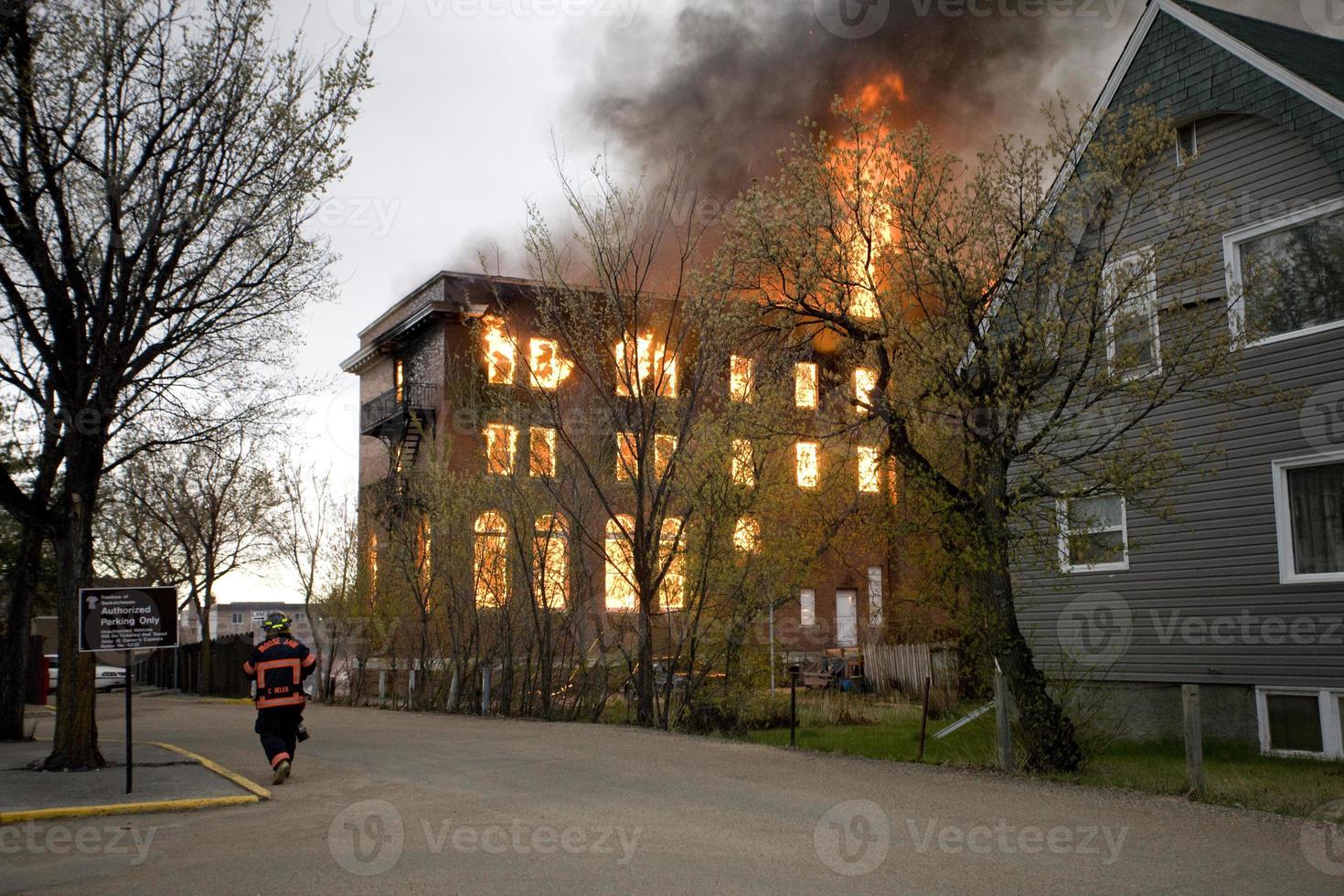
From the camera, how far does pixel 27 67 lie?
13.6m

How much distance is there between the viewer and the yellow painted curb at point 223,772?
1174cm

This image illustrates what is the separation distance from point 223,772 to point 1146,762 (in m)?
11.8

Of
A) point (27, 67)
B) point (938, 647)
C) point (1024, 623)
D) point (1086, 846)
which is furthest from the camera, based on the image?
point (938, 647)

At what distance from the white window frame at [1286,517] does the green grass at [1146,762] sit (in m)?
2.41

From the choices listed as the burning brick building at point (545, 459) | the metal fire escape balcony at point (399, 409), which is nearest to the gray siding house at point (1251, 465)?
the burning brick building at point (545, 459)

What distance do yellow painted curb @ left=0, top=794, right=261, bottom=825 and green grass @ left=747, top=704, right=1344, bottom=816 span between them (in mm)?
7318

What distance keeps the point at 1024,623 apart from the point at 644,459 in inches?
283

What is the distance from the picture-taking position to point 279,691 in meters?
12.6

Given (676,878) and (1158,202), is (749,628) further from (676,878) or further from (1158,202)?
(676,878)

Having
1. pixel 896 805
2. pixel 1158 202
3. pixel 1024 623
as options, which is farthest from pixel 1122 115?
pixel 896 805

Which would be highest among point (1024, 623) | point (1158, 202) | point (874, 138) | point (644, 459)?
point (874, 138)

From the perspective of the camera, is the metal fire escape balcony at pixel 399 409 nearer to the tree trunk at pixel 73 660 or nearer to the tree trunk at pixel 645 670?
the tree trunk at pixel 645 670

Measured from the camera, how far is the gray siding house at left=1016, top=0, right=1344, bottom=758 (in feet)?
50.9

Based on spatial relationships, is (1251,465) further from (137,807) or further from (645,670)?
(137,807)
